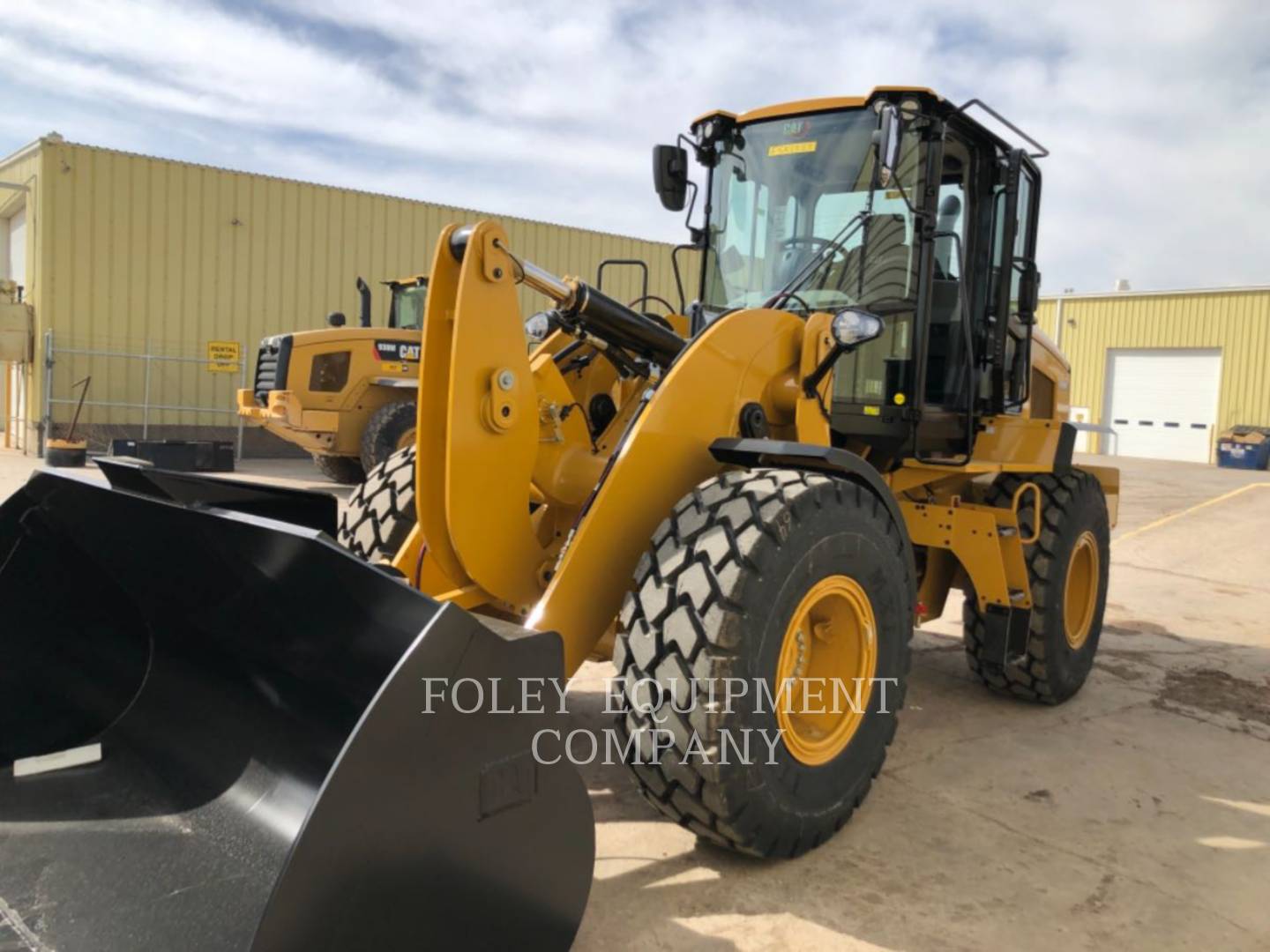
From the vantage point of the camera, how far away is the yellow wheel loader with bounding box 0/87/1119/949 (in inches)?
81.0

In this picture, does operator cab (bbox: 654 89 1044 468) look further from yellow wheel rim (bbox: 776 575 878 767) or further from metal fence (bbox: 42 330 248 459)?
metal fence (bbox: 42 330 248 459)

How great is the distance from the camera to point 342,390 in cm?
1186

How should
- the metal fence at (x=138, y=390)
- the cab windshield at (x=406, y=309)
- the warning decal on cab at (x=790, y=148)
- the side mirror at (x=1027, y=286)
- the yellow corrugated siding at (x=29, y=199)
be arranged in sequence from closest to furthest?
the warning decal on cab at (x=790, y=148)
the side mirror at (x=1027, y=286)
the cab windshield at (x=406, y=309)
the yellow corrugated siding at (x=29, y=199)
the metal fence at (x=138, y=390)

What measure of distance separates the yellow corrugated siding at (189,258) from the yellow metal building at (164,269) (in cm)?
2

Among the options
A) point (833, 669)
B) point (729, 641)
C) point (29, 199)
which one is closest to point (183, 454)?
point (29, 199)

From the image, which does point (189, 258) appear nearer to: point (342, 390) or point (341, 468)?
point (341, 468)

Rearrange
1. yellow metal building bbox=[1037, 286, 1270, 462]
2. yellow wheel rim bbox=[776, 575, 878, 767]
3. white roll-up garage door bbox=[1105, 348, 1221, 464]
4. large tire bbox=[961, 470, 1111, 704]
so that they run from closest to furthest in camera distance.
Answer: yellow wheel rim bbox=[776, 575, 878, 767] → large tire bbox=[961, 470, 1111, 704] → yellow metal building bbox=[1037, 286, 1270, 462] → white roll-up garage door bbox=[1105, 348, 1221, 464]

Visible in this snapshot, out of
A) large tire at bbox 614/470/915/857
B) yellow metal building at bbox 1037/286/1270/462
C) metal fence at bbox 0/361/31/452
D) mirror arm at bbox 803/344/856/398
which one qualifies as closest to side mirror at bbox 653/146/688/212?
mirror arm at bbox 803/344/856/398

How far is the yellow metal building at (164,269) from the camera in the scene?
51.4 ft

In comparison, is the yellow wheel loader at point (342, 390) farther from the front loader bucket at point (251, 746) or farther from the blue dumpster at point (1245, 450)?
the blue dumpster at point (1245, 450)

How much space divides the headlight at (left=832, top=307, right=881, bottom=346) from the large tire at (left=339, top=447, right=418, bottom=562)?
5.56 feet

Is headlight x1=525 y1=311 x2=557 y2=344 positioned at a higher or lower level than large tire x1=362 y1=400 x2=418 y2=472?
higher

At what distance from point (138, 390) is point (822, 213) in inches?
598

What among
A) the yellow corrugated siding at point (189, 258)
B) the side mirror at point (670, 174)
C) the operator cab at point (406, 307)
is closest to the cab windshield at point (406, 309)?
the operator cab at point (406, 307)
